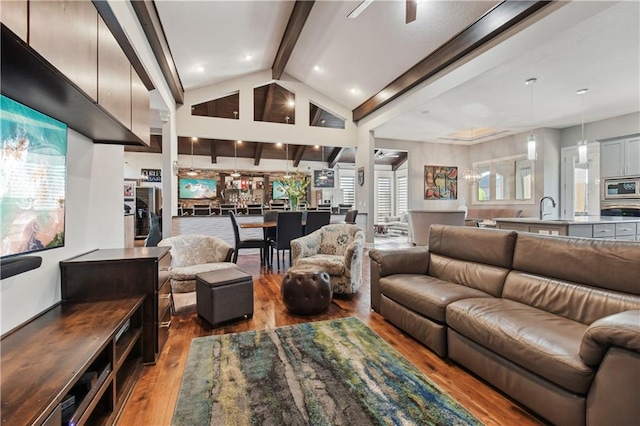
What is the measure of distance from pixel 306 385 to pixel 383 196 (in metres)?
11.2

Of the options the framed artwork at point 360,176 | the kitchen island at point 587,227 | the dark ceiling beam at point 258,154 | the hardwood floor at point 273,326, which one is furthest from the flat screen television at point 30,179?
the dark ceiling beam at point 258,154

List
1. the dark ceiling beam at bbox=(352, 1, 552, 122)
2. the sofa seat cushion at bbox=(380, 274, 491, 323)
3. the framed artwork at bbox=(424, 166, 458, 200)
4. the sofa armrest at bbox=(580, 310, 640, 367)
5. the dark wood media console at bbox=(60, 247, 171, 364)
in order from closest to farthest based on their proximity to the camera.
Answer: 1. the sofa armrest at bbox=(580, 310, 640, 367)
2. the dark wood media console at bbox=(60, 247, 171, 364)
3. the sofa seat cushion at bbox=(380, 274, 491, 323)
4. the dark ceiling beam at bbox=(352, 1, 552, 122)
5. the framed artwork at bbox=(424, 166, 458, 200)

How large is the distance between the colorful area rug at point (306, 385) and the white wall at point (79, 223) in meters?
0.98

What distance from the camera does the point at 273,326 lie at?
2.76 metres

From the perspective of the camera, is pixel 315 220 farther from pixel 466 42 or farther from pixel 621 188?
pixel 621 188

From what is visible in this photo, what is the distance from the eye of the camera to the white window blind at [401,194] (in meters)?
12.0

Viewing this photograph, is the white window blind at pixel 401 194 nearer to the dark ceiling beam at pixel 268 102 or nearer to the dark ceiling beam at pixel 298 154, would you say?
the dark ceiling beam at pixel 298 154

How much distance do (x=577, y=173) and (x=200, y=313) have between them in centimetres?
867

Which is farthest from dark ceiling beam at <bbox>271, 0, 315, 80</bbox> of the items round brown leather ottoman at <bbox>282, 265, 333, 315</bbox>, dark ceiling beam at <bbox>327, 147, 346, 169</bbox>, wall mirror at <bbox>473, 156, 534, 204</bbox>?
wall mirror at <bbox>473, 156, 534, 204</bbox>

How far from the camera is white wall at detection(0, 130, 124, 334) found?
4.93 feet

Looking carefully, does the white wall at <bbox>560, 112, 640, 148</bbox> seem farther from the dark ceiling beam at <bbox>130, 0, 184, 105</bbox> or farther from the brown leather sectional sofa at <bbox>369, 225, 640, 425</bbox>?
the dark ceiling beam at <bbox>130, 0, 184, 105</bbox>

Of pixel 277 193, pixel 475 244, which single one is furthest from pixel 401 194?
pixel 475 244

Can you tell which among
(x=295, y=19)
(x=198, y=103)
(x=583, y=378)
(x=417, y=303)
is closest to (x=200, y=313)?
(x=417, y=303)

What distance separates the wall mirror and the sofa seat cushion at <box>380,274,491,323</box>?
663 centimetres
